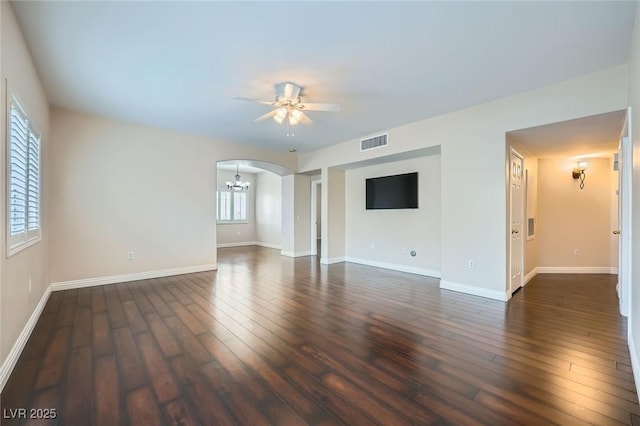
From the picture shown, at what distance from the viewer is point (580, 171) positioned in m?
5.39

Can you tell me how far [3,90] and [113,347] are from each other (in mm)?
2155

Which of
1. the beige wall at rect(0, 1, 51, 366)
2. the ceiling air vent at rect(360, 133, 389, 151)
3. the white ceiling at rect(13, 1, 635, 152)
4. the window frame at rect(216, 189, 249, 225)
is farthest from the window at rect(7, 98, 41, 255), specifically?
the window frame at rect(216, 189, 249, 225)

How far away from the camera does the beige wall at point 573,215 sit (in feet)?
17.5

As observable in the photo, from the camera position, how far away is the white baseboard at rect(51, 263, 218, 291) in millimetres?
4344

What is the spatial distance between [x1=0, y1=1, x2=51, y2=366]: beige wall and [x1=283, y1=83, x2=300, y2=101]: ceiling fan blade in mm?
2191

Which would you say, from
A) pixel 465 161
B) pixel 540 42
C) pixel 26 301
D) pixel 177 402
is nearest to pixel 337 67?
pixel 540 42

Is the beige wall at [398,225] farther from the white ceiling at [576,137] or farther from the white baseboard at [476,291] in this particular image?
the white ceiling at [576,137]

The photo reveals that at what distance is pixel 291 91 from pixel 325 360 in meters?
2.75

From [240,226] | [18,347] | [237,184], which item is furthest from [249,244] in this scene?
[18,347]

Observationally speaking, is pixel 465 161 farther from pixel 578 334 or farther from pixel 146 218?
pixel 146 218

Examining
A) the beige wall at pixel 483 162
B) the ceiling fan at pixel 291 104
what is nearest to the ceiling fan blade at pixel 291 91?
the ceiling fan at pixel 291 104

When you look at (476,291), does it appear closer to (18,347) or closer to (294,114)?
(294,114)

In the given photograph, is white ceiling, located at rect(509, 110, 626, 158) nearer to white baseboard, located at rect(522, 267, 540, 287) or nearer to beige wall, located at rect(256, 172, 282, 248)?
white baseboard, located at rect(522, 267, 540, 287)

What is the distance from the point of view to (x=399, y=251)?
19.1ft
